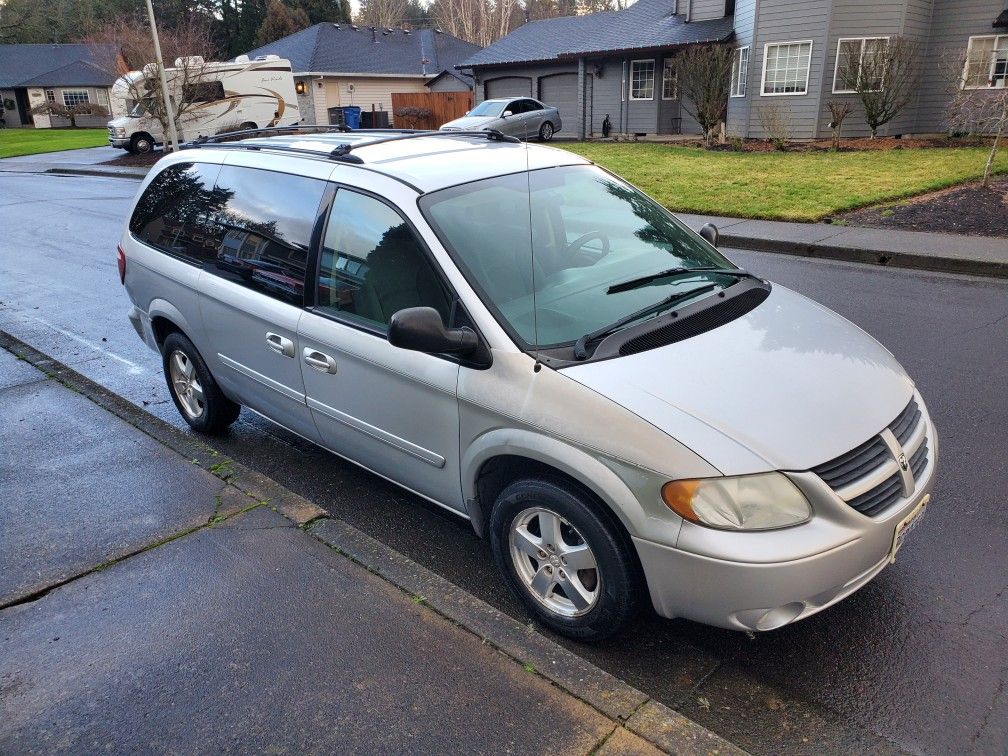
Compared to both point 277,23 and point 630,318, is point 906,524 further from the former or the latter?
point 277,23

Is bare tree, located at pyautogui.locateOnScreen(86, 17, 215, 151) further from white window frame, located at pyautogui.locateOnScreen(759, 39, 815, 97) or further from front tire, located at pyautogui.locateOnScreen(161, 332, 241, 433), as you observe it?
front tire, located at pyautogui.locateOnScreen(161, 332, 241, 433)

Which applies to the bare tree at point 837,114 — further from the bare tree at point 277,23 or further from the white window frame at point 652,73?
the bare tree at point 277,23

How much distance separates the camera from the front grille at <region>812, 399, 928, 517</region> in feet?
8.87

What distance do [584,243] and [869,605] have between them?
2.06 meters

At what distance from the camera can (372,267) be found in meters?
3.63

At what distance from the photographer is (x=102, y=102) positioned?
2495 inches

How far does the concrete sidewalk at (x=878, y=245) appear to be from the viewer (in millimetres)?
9055

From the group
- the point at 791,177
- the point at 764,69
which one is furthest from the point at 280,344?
the point at 764,69

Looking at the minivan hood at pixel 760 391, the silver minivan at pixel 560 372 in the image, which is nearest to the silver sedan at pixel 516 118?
the silver minivan at pixel 560 372

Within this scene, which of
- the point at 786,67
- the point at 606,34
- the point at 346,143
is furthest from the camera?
the point at 606,34

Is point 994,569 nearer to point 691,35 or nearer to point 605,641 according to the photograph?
point 605,641

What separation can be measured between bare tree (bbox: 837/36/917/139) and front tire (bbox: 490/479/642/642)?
2092 cm

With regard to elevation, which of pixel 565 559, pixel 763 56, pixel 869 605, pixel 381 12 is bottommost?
pixel 869 605

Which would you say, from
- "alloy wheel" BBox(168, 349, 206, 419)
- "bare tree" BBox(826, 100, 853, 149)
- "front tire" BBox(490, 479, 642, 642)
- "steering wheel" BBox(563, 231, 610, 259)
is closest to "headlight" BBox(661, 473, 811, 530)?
"front tire" BBox(490, 479, 642, 642)
